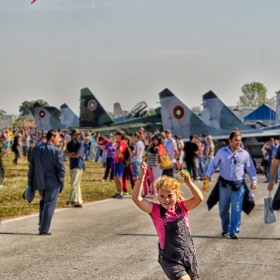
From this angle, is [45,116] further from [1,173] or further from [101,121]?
[1,173]

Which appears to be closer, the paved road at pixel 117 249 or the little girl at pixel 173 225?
the little girl at pixel 173 225

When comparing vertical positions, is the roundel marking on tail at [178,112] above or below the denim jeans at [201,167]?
above

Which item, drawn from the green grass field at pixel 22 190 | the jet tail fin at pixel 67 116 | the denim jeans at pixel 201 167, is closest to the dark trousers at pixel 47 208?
the green grass field at pixel 22 190

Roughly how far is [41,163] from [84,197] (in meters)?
7.27

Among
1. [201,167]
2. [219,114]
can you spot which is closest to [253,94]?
[219,114]

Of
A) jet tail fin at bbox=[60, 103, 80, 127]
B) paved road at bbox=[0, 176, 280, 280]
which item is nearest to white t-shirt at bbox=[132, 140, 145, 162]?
paved road at bbox=[0, 176, 280, 280]

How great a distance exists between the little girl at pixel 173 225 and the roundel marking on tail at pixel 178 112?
1648 inches

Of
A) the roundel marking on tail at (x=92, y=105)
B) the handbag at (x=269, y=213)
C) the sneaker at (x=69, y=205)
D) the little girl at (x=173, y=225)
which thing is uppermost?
the roundel marking on tail at (x=92, y=105)

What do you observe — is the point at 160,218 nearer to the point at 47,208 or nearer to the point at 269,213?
the point at 47,208

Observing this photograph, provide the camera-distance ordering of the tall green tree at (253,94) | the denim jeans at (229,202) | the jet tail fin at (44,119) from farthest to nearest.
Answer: the tall green tree at (253,94) < the jet tail fin at (44,119) < the denim jeans at (229,202)

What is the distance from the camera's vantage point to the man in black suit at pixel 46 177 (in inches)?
451

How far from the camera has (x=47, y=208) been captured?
11469mm

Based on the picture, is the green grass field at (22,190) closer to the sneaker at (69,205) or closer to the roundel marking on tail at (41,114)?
the sneaker at (69,205)

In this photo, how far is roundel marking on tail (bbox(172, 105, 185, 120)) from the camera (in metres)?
47.9
